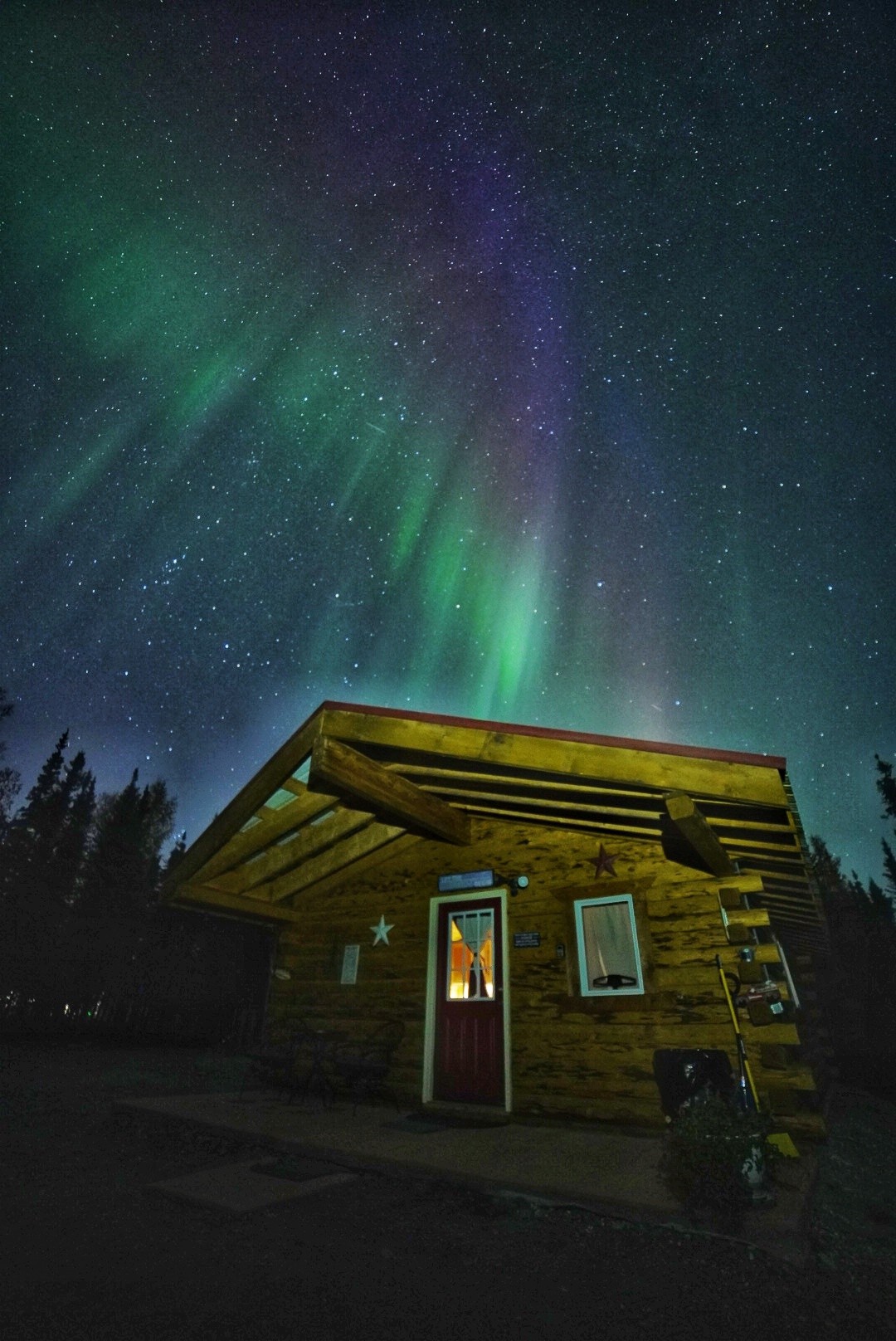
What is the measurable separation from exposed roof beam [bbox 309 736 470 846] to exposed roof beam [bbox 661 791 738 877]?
262cm

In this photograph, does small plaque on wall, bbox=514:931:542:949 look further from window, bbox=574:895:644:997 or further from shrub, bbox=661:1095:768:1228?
shrub, bbox=661:1095:768:1228

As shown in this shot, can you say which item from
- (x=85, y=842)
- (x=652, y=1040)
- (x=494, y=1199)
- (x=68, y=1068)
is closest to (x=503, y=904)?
(x=652, y=1040)

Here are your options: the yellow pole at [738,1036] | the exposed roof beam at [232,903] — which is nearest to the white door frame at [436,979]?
the yellow pole at [738,1036]

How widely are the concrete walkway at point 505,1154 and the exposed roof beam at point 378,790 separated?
2.99 metres

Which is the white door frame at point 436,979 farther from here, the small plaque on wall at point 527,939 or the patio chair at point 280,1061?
the patio chair at point 280,1061

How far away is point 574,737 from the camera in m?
5.69

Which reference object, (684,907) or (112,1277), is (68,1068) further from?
(684,907)

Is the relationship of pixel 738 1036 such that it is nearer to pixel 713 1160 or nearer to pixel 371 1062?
pixel 713 1160

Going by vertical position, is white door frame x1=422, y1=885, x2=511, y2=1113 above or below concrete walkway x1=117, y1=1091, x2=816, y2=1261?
above

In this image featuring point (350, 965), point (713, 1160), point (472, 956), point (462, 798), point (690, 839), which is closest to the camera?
Answer: point (713, 1160)

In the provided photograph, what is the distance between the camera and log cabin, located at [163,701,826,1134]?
19.4ft

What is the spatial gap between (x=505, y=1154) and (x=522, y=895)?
2934 millimetres

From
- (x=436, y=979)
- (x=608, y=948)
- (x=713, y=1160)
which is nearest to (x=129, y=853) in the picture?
(x=436, y=979)

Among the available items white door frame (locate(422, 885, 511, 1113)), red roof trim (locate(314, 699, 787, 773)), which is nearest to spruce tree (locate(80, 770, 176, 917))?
white door frame (locate(422, 885, 511, 1113))
